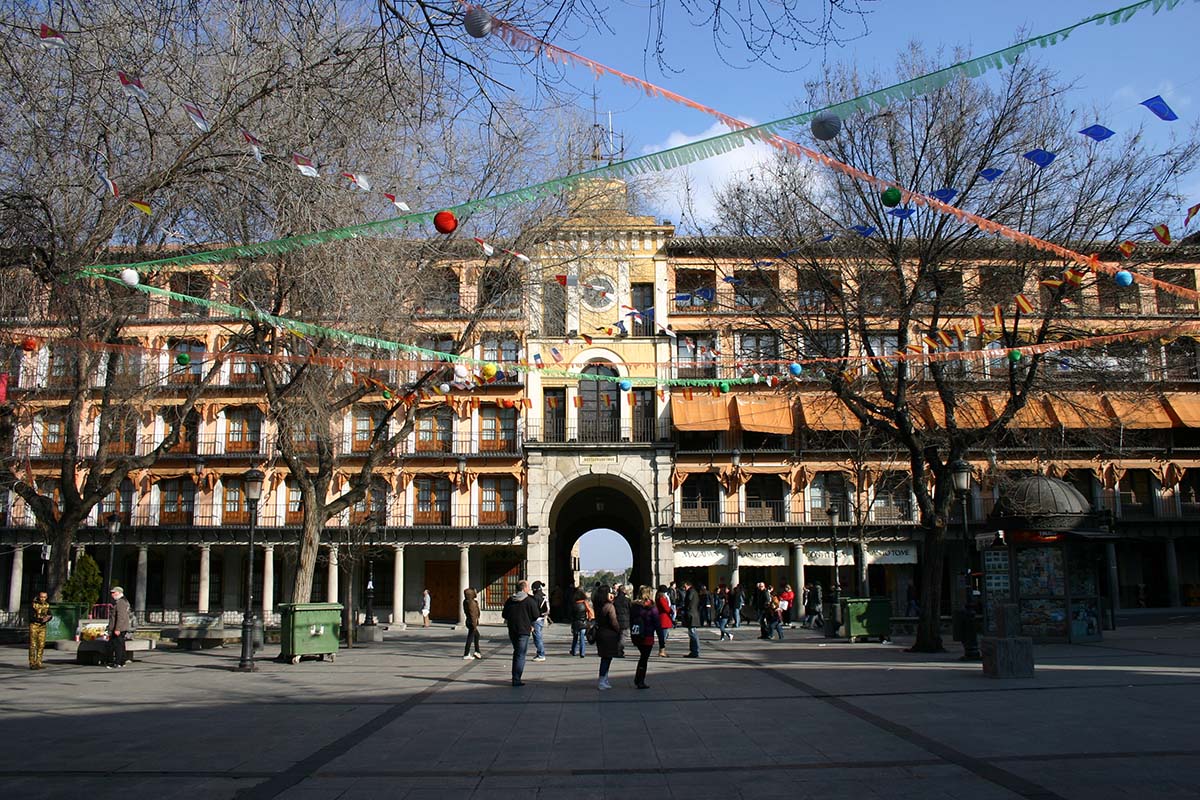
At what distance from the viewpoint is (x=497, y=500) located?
40.9 m

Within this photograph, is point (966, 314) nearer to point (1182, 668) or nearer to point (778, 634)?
point (1182, 668)

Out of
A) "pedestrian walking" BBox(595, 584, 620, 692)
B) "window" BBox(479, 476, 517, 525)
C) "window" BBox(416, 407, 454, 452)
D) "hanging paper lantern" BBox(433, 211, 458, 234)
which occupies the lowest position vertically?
"pedestrian walking" BBox(595, 584, 620, 692)

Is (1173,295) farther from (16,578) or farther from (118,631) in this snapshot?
(16,578)

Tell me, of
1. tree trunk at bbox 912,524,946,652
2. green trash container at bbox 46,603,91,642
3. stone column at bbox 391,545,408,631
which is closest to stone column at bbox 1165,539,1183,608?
tree trunk at bbox 912,524,946,652

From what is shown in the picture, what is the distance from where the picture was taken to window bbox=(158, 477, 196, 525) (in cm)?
4153

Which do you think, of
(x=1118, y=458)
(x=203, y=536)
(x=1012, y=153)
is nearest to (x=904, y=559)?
(x=1118, y=458)

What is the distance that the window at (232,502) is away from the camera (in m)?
41.3

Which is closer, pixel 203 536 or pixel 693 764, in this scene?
pixel 693 764

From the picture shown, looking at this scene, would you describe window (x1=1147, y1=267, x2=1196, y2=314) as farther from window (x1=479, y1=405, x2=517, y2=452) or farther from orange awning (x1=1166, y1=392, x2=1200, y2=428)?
window (x1=479, y1=405, x2=517, y2=452)

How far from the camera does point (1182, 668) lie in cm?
1522

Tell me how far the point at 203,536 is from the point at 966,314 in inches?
1271

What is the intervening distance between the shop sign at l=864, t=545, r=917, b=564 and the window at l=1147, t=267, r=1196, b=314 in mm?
17402

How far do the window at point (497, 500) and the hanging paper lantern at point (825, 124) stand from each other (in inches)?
1362

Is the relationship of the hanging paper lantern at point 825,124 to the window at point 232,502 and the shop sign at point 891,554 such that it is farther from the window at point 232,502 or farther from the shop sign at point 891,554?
the window at point 232,502
